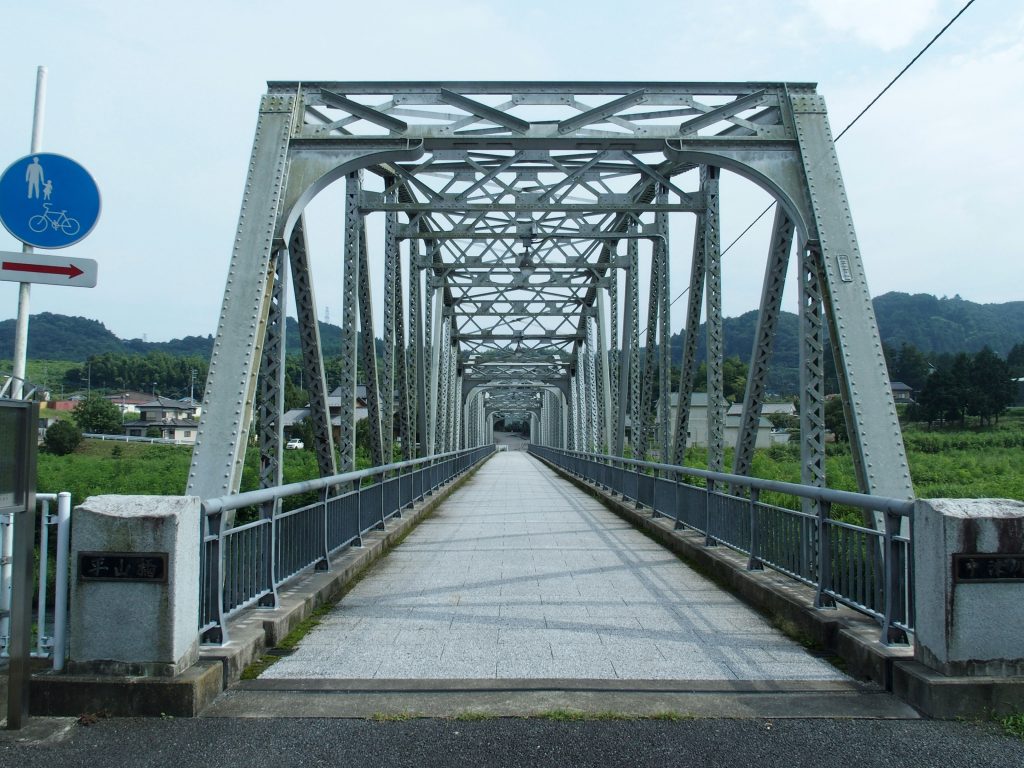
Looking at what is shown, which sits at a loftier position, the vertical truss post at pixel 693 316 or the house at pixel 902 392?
the house at pixel 902 392

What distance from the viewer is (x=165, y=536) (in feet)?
13.1

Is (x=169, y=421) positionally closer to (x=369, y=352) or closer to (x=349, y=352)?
(x=369, y=352)

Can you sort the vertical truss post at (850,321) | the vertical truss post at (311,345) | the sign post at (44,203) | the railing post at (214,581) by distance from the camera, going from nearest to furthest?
the sign post at (44,203) → the railing post at (214,581) → the vertical truss post at (850,321) → the vertical truss post at (311,345)

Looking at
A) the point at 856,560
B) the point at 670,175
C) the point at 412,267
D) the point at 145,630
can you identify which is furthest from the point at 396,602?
the point at 412,267

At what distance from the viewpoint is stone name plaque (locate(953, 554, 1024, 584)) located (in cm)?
390

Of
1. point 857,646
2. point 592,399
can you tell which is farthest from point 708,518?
point 592,399

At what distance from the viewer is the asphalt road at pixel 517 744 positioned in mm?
3416

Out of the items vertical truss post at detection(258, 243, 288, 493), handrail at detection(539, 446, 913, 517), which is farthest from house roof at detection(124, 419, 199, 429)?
handrail at detection(539, 446, 913, 517)

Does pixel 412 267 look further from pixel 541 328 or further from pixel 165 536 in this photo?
pixel 541 328

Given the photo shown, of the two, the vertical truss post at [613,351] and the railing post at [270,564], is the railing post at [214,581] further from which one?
the vertical truss post at [613,351]

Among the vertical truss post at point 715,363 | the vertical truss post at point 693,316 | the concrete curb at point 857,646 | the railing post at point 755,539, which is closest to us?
the concrete curb at point 857,646

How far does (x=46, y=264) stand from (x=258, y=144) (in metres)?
4.56

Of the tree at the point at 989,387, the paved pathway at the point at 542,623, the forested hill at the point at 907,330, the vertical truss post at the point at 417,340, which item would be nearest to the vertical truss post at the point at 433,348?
the vertical truss post at the point at 417,340

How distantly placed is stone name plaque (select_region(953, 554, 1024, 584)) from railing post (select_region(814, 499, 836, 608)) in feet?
5.21
